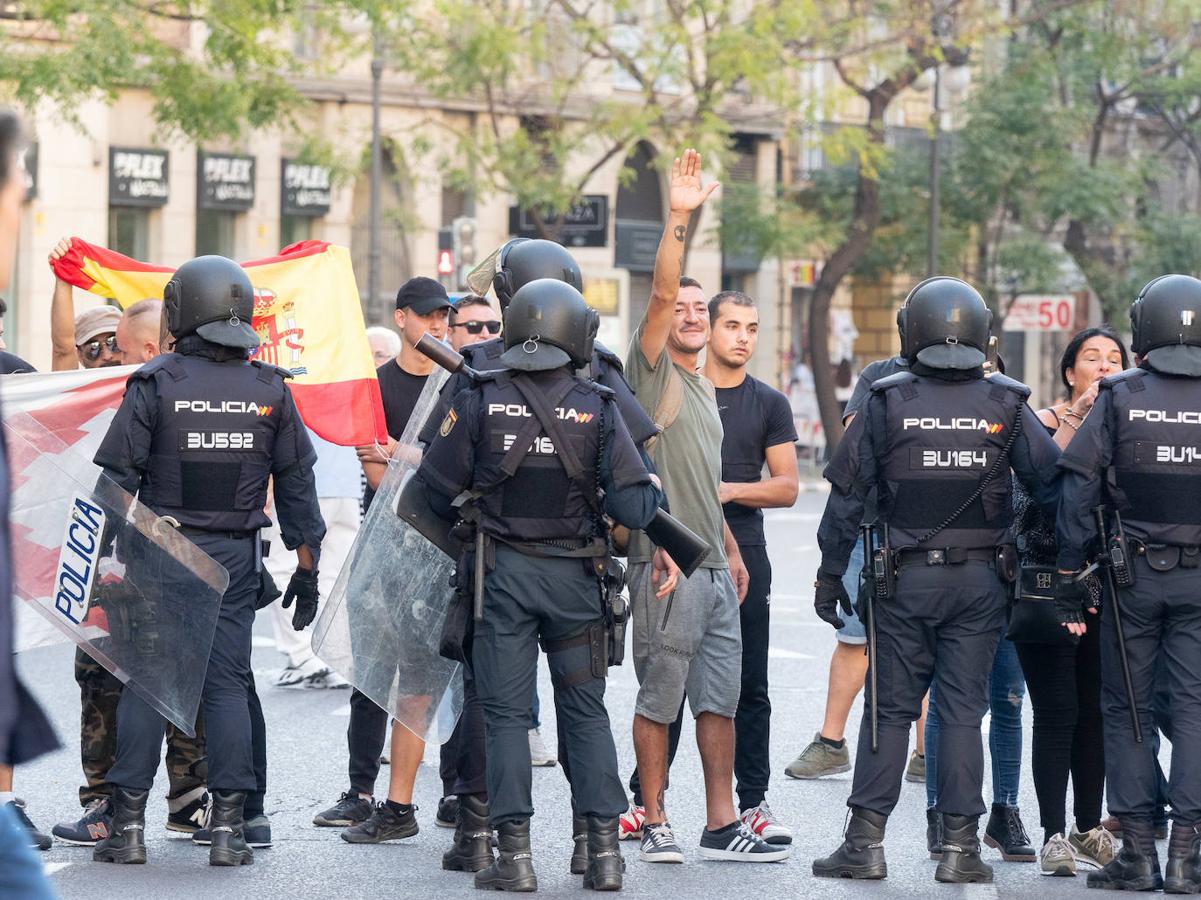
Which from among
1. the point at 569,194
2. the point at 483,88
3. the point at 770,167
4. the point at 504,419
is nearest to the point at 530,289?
the point at 504,419

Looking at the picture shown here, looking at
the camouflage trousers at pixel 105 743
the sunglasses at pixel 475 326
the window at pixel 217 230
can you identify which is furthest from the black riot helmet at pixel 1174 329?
the window at pixel 217 230

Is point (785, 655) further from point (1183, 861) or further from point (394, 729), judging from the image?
point (1183, 861)

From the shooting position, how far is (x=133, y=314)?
7.80 meters

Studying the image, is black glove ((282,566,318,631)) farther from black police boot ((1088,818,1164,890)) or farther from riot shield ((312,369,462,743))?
black police boot ((1088,818,1164,890))

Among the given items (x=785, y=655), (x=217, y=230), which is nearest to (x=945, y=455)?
(x=785, y=655)

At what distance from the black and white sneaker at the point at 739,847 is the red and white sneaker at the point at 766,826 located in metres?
0.05

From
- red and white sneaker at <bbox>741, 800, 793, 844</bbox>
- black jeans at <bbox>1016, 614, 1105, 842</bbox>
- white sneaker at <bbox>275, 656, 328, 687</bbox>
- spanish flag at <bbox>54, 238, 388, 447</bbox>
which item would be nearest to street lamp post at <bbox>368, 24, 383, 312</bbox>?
white sneaker at <bbox>275, 656, 328, 687</bbox>

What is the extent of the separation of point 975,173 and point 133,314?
2607cm

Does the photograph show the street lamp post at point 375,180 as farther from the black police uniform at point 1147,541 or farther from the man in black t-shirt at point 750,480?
the black police uniform at point 1147,541

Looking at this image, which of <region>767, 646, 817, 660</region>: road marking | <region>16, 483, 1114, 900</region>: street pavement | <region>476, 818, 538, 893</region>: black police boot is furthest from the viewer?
<region>767, 646, 817, 660</region>: road marking

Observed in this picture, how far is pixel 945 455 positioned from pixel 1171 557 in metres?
0.79

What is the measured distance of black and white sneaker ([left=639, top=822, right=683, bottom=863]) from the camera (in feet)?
22.4

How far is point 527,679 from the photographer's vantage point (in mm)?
6406

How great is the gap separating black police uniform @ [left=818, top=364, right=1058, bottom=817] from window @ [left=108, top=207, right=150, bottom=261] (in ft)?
76.5
